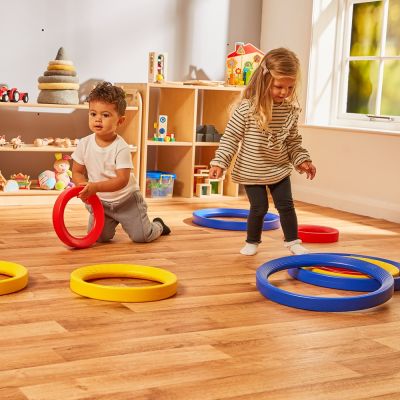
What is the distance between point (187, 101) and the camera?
15.6 feet

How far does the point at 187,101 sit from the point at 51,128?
0.89 metres

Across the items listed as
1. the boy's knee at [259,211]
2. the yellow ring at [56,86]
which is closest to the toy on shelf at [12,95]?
the yellow ring at [56,86]

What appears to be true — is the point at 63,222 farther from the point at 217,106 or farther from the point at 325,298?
the point at 217,106

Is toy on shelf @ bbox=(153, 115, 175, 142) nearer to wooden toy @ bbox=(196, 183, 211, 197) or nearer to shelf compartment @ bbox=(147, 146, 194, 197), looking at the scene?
shelf compartment @ bbox=(147, 146, 194, 197)

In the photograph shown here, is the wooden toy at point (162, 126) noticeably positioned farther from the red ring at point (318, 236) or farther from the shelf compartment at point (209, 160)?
the red ring at point (318, 236)

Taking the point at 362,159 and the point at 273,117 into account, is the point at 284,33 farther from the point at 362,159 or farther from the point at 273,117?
the point at 273,117

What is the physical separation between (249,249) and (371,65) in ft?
6.80

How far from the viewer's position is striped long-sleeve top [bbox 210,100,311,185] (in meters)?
3.10

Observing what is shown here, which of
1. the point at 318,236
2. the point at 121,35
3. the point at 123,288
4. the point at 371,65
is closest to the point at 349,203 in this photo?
the point at 371,65

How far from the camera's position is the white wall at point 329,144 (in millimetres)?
4281

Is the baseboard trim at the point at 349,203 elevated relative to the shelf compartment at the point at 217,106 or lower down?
lower down

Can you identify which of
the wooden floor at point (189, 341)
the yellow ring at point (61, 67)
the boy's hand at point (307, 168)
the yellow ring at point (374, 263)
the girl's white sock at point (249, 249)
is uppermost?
the yellow ring at point (61, 67)

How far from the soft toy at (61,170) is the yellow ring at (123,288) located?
1.86 meters

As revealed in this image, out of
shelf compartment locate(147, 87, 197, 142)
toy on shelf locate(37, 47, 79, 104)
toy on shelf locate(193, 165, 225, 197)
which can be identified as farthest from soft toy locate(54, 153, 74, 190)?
toy on shelf locate(193, 165, 225, 197)
